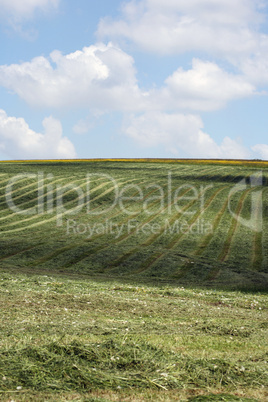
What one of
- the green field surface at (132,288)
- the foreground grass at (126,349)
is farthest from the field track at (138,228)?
the foreground grass at (126,349)

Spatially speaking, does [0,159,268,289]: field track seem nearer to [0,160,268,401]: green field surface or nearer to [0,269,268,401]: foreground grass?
[0,160,268,401]: green field surface

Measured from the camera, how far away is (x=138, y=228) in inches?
1490

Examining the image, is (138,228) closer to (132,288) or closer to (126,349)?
(132,288)

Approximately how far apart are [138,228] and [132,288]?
1842 centimetres

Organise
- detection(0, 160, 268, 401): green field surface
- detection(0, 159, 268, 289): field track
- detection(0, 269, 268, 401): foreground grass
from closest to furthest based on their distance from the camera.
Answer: detection(0, 269, 268, 401): foreground grass, detection(0, 160, 268, 401): green field surface, detection(0, 159, 268, 289): field track

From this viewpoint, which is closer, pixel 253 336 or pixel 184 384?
pixel 184 384

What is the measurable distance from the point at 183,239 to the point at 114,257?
7.44 m

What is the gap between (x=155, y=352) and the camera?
9492 mm

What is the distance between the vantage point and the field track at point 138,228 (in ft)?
91.4

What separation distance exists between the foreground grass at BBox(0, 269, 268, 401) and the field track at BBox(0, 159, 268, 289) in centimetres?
989

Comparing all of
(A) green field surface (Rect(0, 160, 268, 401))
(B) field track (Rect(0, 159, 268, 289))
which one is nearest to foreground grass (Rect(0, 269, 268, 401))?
(A) green field surface (Rect(0, 160, 268, 401))

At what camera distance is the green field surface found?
8438 millimetres

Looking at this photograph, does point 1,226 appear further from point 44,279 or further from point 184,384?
point 184,384

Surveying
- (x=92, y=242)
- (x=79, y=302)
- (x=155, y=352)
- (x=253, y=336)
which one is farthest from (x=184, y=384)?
(x=92, y=242)
